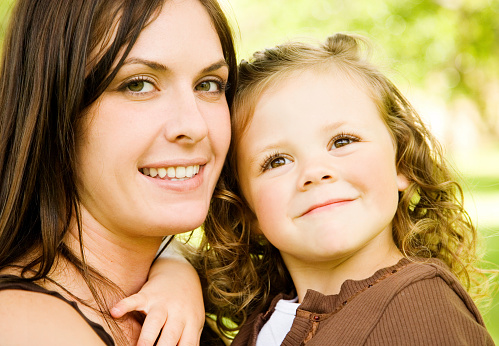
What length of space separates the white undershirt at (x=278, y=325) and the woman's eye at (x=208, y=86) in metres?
1.08

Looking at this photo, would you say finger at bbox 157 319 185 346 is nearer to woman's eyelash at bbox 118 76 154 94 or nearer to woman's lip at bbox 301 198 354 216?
woman's lip at bbox 301 198 354 216

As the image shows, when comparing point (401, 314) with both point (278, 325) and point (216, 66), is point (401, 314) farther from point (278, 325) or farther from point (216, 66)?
point (216, 66)

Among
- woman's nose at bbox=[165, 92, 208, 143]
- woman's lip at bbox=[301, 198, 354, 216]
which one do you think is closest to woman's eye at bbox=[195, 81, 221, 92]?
woman's nose at bbox=[165, 92, 208, 143]

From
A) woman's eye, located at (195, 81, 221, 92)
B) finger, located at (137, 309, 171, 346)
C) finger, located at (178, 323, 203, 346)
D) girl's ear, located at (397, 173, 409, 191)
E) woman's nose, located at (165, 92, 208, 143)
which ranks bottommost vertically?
finger, located at (178, 323, 203, 346)

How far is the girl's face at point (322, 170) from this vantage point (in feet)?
9.10

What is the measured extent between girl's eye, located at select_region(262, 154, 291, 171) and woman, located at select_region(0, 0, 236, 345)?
0.39 meters

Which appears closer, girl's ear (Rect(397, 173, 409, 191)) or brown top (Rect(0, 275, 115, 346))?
brown top (Rect(0, 275, 115, 346))

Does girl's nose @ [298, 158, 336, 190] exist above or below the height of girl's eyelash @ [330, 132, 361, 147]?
below

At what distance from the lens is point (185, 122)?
2566mm

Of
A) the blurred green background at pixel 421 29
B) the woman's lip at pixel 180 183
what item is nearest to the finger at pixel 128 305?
the woman's lip at pixel 180 183

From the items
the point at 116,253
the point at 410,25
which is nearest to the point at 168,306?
the point at 116,253

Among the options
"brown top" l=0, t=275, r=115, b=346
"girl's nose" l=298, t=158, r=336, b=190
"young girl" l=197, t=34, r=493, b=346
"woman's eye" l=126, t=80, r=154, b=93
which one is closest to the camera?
"brown top" l=0, t=275, r=115, b=346

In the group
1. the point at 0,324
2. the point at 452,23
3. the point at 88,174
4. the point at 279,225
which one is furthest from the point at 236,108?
the point at 452,23

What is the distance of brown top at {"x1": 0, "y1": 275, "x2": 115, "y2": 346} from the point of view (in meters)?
2.18
